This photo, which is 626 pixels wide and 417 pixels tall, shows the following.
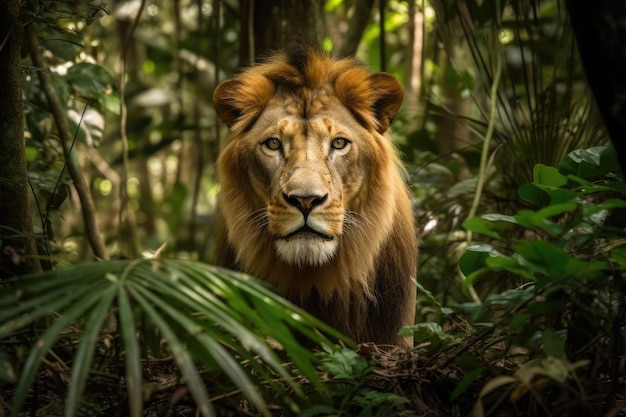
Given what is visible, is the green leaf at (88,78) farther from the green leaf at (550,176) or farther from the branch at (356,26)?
the green leaf at (550,176)

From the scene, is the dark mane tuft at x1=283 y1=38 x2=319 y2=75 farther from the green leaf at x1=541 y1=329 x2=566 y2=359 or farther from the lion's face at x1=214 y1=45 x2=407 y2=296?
the green leaf at x1=541 y1=329 x2=566 y2=359

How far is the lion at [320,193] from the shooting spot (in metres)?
3.33

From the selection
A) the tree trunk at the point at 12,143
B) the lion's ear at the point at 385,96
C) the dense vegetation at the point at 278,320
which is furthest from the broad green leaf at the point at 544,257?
the lion's ear at the point at 385,96

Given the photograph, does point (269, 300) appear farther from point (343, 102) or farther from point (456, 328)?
point (343, 102)

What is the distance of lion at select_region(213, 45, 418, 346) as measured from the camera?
10.9ft

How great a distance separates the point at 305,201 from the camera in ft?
10.5

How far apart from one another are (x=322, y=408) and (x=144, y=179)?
8224 mm

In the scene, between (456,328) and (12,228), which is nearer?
(12,228)

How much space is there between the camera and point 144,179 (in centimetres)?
1002

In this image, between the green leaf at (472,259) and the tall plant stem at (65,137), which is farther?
the tall plant stem at (65,137)

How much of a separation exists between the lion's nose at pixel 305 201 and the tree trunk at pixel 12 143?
107cm

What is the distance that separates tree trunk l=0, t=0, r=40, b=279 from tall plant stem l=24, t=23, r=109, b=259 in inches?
42.8

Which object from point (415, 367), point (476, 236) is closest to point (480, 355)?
point (415, 367)

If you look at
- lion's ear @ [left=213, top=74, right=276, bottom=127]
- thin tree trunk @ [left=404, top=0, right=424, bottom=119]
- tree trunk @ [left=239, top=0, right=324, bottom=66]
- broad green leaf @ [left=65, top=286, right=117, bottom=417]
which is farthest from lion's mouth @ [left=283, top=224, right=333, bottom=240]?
thin tree trunk @ [left=404, top=0, right=424, bottom=119]
